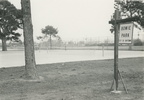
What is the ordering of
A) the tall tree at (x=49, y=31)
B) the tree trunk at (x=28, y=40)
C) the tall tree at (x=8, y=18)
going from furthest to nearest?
the tall tree at (x=49, y=31) < the tall tree at (x=8, y=18) < the tree trunk at (x=28, y=40)

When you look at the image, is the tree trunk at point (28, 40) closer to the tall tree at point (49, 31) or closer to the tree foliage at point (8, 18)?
the tree foliage at point (8, 18)

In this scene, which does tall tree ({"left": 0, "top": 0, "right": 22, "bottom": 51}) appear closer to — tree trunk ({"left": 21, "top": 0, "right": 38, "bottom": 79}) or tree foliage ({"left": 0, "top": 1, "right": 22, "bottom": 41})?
tree foliage ({"left": 0, "top": 1, "right": 22, "bottom": 41})

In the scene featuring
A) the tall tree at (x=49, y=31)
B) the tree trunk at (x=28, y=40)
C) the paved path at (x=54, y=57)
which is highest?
the tall tree at (x=49, y=31)

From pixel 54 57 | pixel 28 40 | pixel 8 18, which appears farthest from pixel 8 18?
pixel 28 40

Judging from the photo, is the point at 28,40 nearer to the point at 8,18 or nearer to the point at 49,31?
the point at 8,18

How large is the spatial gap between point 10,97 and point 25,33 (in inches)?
125

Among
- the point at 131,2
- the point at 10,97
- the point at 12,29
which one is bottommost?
the point at 10,97

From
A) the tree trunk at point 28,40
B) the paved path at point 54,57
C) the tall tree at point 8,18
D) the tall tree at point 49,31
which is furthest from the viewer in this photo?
the tall tree at point 49,31

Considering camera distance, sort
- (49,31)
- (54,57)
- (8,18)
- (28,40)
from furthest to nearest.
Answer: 1. (49,31)
2. (8,18)
3. (54,57)
4. (28,40)

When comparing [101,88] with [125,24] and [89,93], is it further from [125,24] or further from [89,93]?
[125,24]

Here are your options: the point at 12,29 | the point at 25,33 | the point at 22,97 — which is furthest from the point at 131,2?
the point at 22,97

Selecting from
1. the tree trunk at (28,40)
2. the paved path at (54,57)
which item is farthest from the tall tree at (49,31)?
the tree trunk at (28,40)

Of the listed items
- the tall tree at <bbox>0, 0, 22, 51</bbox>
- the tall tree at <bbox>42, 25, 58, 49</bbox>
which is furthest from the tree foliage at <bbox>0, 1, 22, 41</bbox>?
the tall tree at <bbox>42, 25, 58, 49</bbox>

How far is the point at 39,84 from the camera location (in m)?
7.13
